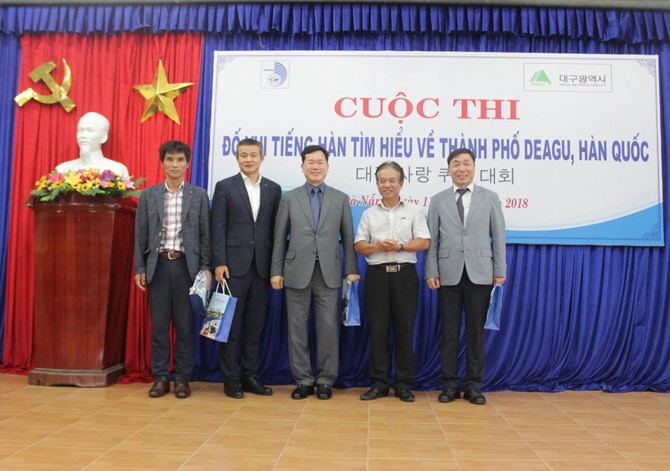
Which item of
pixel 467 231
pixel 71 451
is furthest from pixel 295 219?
pixel 71 451

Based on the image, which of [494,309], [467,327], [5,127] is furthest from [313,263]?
[5,127]

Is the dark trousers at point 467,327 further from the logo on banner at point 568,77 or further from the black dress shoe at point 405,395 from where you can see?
the logo on banner at point 568,77

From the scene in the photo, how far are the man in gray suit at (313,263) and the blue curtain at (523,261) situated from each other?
45cm

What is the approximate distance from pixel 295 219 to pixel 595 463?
6.27ft

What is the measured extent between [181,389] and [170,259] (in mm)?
744

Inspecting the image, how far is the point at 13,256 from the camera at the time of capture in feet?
12.7

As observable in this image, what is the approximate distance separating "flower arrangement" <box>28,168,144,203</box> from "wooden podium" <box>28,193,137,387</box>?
0.06m

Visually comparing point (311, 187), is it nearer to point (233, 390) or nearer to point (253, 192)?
point (253, 192)

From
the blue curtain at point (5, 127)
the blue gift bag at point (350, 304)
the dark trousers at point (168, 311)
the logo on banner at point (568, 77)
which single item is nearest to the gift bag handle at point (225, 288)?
the dark trousers at point (168, 311)

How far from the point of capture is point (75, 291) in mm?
3268

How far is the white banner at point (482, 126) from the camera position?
3.64 meters

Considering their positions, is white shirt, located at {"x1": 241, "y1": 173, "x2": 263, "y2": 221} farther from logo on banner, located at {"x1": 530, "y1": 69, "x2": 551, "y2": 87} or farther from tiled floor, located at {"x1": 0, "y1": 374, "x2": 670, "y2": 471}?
logo on banner, located at {"x1": 530, "y1": 69, "x2": 551, "y2": 87}

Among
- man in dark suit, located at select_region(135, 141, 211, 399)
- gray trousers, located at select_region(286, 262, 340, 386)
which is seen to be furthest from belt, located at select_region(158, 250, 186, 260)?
gray trousers, located at select_region(286, 262, 340, 386)

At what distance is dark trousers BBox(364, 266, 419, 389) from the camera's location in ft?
10.4
